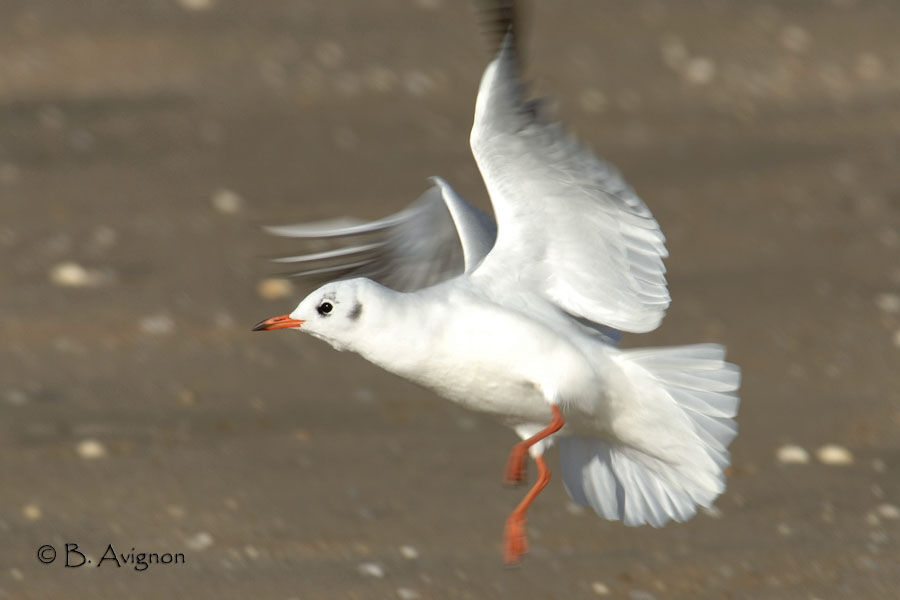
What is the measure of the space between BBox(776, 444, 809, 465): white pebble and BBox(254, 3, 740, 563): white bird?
1.40 metres

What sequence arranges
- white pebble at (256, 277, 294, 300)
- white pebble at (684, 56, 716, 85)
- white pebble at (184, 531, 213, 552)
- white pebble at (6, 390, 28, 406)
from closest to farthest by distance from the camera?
white pebble at (184, 531, 213, 552) → white pebble at (6, 390, 28, 406) → white pebble at (256, 277, 294, 300) → white pebble at (684, 56, 716, 85)

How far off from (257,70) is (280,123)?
2.62ft

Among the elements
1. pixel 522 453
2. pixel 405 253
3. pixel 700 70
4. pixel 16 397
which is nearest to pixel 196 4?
pixel 700 70

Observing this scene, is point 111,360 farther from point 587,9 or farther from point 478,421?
point 587,9

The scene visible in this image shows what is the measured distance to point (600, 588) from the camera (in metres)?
5.09

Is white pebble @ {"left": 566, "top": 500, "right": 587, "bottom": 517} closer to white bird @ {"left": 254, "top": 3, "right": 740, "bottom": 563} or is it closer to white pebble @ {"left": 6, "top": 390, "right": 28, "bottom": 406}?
white bird @ {"left": 254, "top": 3, "right": 740, "bottom": 563}

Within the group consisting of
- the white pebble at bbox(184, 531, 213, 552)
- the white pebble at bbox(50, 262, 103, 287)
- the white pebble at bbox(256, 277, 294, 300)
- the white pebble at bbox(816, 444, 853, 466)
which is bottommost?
the white pebble at bbox(256, 277, 294, 300)

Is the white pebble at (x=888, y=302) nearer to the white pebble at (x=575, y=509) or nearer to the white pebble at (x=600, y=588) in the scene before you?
the white pebble at (x=575, y=509)

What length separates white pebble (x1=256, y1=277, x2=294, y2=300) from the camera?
Answer: 8203mm

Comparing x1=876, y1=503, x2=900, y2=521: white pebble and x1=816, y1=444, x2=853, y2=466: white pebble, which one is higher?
x1=876, y1=503, x2=900, y2=521: white pebble

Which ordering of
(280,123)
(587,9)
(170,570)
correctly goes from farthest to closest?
(587,9), (280,123), (170,570)

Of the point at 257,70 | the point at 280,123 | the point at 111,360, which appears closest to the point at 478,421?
the point at 111,360

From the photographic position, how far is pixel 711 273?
8.74 metres

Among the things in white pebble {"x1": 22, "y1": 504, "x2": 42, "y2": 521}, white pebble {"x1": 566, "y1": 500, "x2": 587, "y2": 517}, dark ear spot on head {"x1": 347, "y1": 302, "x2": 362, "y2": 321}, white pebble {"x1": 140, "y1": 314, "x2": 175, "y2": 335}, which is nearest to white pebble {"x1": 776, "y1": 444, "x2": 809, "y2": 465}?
white pebble {"x1": 566, "y1": 500, "x2": 587, "y2": 517}
